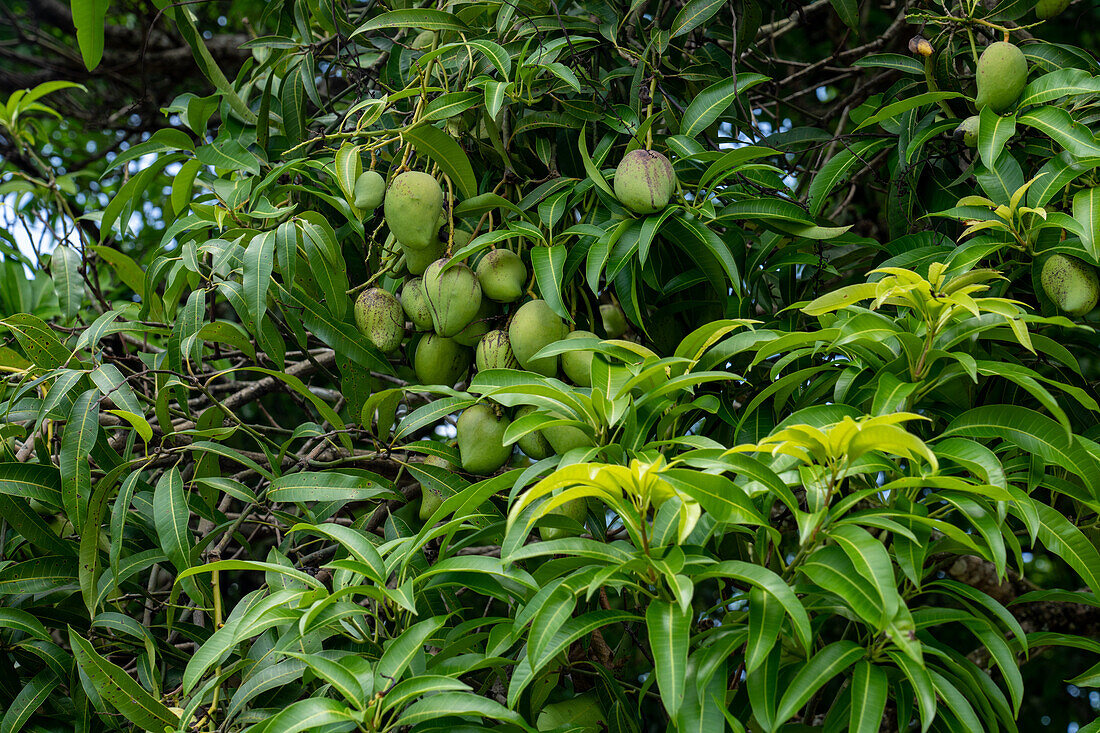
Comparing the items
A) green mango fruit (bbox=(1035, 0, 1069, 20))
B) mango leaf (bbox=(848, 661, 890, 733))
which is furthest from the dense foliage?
green mango fruit (bbox=(1035, 0, 1069, 20))

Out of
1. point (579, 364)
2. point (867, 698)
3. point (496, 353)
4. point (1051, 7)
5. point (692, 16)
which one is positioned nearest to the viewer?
point (867, 698)

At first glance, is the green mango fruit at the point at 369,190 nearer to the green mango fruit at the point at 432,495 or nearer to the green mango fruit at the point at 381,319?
the green mango fruit at the point at 381,319

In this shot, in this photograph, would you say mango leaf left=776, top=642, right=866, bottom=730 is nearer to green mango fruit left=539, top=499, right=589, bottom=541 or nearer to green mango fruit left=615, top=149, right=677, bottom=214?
green mango fruit left=539, top=499, right=589, bottom=541

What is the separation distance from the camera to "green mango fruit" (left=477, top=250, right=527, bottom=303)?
1464 millimetres

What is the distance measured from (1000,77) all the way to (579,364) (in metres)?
0.77

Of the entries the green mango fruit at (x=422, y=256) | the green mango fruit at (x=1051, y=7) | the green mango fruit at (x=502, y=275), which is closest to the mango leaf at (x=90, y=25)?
the green mango fruit at (x=422, y=256)

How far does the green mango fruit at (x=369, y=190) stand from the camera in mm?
1499

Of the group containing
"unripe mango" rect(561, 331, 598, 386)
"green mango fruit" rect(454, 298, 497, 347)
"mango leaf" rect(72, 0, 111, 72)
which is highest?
"mango leaf" rect(72, 0, 111, 72)

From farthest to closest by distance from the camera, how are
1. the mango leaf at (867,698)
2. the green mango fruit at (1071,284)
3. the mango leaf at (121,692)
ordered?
the green mango fruit at (1071,284), the mango leaf at (121,692), the mango leaf at (867,698)

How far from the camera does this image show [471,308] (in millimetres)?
1451

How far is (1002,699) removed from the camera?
3.49 feet

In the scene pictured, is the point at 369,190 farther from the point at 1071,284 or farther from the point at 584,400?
the point at 1071,284

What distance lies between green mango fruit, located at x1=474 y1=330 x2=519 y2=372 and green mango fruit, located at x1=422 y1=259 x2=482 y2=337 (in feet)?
0.17

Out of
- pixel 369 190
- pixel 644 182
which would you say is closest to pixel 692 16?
pixel 644 182
